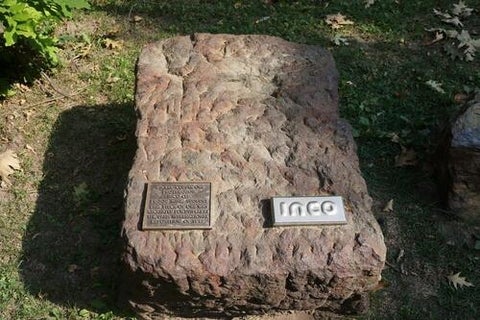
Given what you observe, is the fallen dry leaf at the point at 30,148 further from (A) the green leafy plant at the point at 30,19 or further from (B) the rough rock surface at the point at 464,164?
(B) the rough rock surface at the point at 464,164

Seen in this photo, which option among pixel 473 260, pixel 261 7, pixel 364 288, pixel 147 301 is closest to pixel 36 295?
pixel 147 301

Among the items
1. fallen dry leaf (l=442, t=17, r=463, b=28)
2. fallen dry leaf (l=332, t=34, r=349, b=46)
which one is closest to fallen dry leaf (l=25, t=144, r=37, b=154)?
fallen dry leaf (l=332, t=34, r=349, b=46)

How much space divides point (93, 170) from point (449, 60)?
3.52m

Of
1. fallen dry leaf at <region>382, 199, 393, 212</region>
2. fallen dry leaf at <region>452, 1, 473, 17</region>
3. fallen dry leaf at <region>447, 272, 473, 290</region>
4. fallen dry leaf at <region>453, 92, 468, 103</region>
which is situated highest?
fallen dry leaf at <region>452, 1, 473, 17</region>

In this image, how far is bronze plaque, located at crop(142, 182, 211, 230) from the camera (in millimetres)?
3037

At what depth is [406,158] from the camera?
444 centimetres

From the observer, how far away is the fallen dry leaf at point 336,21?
5.79m

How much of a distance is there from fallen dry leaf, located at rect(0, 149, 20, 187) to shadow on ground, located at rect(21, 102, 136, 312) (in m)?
0.22

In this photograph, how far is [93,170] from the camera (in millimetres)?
4297

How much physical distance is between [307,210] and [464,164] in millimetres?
1416

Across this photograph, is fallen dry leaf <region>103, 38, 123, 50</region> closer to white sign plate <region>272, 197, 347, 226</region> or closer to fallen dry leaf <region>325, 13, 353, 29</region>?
fallen dry leaf <region>325, 13, 353, 29</region>

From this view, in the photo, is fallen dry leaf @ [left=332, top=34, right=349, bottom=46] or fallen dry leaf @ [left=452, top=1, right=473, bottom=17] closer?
fallen dry leaf @ [left=332, top=34, right=349, bottom=46]

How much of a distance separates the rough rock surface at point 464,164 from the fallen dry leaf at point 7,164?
3194 millimetres

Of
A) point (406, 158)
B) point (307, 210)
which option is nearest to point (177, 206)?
point (307, 210)
